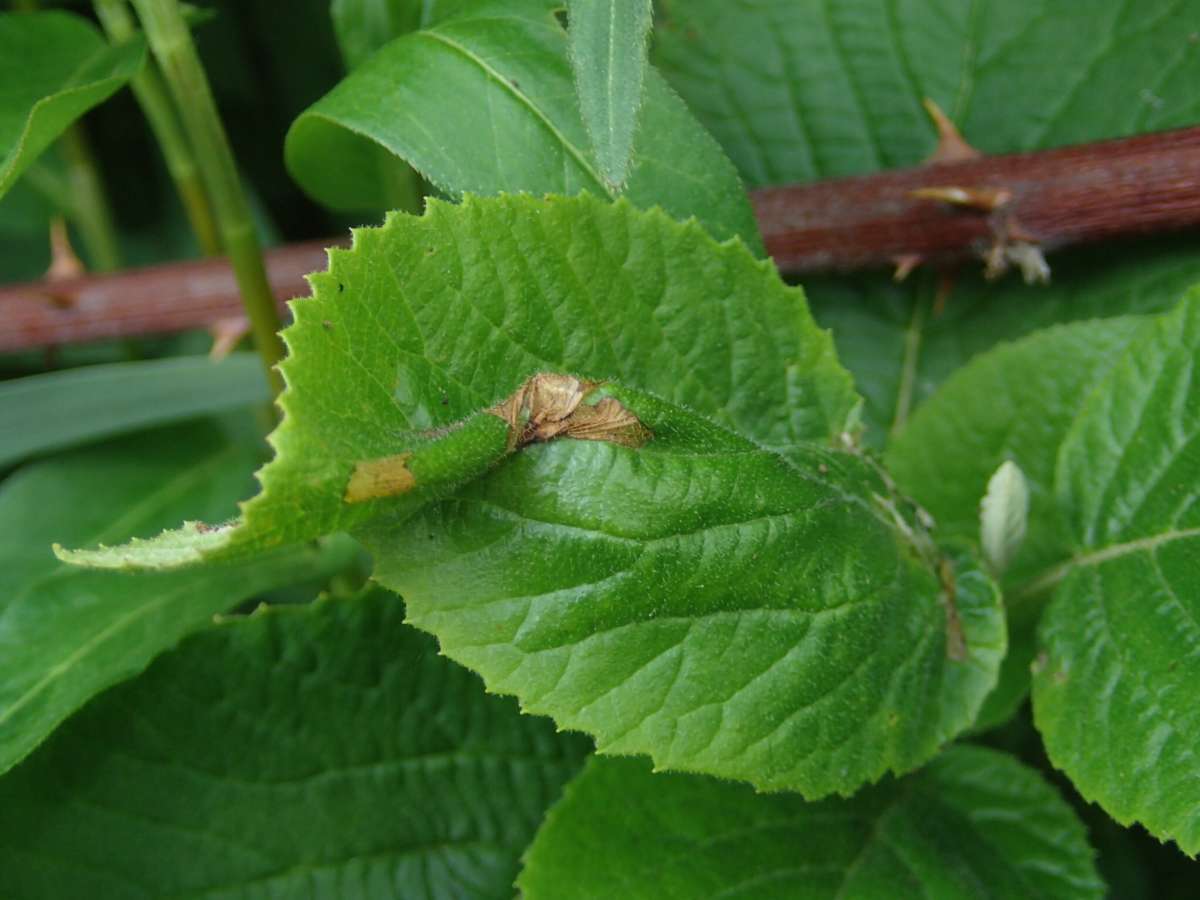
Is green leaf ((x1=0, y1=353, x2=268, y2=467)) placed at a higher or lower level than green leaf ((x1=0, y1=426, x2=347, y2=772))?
higher

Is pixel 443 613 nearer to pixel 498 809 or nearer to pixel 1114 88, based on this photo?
pixel 498 809

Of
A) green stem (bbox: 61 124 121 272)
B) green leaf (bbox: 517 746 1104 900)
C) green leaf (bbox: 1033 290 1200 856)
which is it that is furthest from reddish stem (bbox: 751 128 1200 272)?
green stem (bbox: 61 124 121 272)

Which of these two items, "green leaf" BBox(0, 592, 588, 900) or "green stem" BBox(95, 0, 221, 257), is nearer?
"green leaf" BBox(0, 592, 588, 900)

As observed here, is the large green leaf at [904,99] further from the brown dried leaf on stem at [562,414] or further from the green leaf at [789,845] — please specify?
the brown dried leaf on stem at [562,414]

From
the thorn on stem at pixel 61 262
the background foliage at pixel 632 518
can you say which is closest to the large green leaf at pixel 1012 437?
the background foliage at pixel 632 518

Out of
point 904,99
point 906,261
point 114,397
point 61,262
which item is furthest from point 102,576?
point 904,99

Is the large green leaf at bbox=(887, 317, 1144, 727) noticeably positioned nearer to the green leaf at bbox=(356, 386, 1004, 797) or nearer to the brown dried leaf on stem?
the green leaf at bbox=(356, 386, 1004, 797)

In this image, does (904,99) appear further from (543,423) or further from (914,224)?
(543,423)
